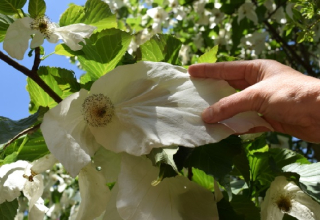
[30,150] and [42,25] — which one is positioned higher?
[42,25]

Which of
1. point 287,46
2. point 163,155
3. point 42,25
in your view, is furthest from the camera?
point 287,46

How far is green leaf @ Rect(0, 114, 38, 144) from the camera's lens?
0.49 m

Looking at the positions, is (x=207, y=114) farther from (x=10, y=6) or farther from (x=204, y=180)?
(x=10, y=6)

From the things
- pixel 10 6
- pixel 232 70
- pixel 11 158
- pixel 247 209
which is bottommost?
pixel 247 209

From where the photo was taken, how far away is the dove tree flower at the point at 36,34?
511mm

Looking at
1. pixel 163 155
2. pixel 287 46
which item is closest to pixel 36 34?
pixel 163 155

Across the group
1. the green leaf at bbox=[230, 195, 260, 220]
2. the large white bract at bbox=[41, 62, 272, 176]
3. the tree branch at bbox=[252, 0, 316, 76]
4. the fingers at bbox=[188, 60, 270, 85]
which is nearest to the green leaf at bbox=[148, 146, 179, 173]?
the large white bract at bbox=[41, 62, 272, 176]

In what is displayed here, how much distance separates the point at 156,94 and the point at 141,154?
88 millimetres

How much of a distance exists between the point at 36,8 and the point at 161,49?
194mm

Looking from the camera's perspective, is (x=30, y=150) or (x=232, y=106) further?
(x=30, y=150)

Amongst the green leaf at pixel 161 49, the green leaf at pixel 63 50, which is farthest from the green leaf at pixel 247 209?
the green leaf at pixel 63 50

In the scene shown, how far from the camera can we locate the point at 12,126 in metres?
0.51

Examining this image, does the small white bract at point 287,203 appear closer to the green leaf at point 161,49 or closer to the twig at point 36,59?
the green leaf at point 161,49

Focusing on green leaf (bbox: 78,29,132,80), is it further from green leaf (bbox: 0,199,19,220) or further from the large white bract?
green leaf (bbox: 0,199,19,220)
